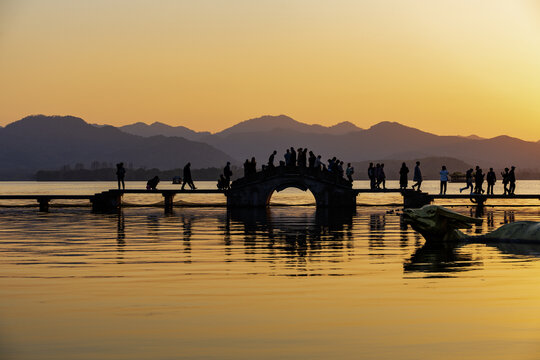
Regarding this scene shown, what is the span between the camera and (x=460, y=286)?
1666 cm

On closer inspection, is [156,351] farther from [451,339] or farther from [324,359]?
[451,339]

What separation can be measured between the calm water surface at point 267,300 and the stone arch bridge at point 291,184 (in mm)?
27728

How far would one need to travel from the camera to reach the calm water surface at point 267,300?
1106cm

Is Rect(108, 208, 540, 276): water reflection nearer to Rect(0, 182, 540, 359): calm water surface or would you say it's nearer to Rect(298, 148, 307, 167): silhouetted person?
Rect(0, 182, 540, 359): calm water surface

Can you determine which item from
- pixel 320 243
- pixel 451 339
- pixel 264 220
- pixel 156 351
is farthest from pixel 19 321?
pixel 264 220

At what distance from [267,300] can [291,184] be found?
41.9 meters

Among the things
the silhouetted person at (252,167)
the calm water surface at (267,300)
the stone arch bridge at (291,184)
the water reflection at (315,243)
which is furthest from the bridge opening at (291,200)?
the calm water surface at (267,300)

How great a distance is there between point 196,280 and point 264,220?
25.4 meters

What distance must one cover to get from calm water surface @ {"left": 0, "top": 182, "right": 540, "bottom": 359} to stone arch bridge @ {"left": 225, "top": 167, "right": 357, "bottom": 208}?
91.0 ft

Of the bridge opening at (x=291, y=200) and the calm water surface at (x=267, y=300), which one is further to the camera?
the bridge opening at (x=291, y=200)

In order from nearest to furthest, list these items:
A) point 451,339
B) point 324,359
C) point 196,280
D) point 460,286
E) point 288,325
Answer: point 324,359 → point 451,339 → point 288,325 → point 460,286 → point 196,280

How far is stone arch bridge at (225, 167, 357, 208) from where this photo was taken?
2197 inches

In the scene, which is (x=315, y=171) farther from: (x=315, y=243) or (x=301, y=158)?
(x=315, y=243)

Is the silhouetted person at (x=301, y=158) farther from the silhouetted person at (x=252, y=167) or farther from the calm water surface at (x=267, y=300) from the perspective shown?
the calm water surface at (x=267, y=300)
